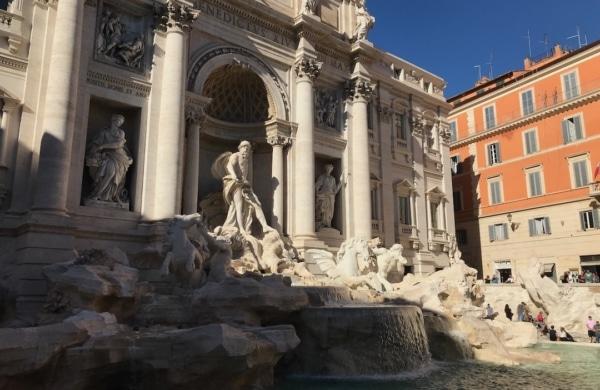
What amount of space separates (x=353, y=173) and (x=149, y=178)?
8312 mm

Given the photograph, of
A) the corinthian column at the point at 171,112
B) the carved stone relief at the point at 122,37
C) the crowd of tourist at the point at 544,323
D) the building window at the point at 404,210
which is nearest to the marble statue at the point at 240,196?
the corinthian column at the point at 171,112

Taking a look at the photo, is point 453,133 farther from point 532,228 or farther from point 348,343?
point 348,343

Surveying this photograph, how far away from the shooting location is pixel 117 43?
45.4 feet

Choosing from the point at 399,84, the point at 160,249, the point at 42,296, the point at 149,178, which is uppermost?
the point at 399,84

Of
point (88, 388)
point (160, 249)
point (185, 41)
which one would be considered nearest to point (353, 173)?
point (185, 41)

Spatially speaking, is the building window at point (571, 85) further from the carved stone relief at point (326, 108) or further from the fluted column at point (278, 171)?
the fluted column at point (278, 171)

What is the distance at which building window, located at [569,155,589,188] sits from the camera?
23766mm

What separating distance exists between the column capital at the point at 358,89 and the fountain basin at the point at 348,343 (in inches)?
472

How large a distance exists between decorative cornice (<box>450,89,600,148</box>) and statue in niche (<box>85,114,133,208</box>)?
70.0ft

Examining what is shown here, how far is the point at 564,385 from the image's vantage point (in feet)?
28.1

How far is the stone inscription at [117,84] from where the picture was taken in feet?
43.4

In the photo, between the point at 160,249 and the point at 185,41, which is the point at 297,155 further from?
the point at 160,249

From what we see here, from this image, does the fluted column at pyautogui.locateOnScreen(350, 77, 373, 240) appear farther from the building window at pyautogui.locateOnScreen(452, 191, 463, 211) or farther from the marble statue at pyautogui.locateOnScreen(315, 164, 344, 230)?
the building window at pyautogui.locateOnScreen(452, 191, 463, 211)

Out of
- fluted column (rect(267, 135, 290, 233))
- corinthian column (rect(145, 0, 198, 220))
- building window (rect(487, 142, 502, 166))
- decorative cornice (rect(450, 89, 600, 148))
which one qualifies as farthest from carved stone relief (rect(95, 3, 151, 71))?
building window (rect(487, 142, 502, 166))
